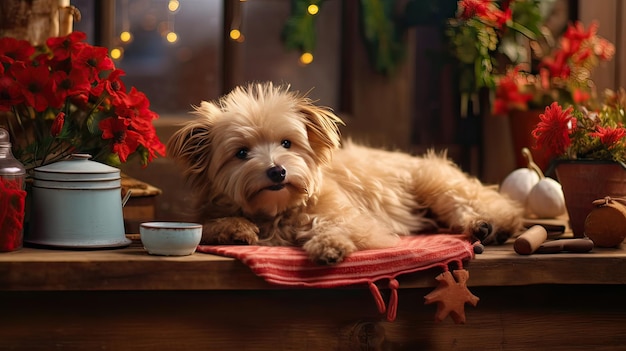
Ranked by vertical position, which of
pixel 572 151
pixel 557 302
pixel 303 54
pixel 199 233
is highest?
pixel 303 54

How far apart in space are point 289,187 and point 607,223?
1.01 m

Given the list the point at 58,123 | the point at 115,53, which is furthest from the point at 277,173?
the point at 115,53

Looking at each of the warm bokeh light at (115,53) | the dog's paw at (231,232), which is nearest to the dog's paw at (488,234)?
the dog's paw at (231,232)

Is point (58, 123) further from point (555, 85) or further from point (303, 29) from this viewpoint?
point (555, 85)

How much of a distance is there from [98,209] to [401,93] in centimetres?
185

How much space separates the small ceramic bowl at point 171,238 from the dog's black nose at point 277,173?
0.24m

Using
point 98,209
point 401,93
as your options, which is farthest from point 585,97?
point 98,209

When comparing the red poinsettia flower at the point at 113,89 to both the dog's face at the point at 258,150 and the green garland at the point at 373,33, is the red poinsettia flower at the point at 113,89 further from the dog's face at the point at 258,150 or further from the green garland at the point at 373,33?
the green garland at the point at 373,33

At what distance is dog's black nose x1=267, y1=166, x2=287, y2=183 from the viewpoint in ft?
7.36

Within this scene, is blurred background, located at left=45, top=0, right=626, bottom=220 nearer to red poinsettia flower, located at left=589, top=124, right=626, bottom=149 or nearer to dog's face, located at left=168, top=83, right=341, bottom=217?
dog's face, located at left=168, top=83, right=341, bottom=217

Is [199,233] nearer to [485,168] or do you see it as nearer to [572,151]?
[572,151]

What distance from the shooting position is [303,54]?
3.79 meters

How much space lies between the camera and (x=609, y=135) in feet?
8.53

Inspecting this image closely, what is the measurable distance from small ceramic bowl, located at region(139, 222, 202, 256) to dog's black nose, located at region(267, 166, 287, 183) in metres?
0.24
